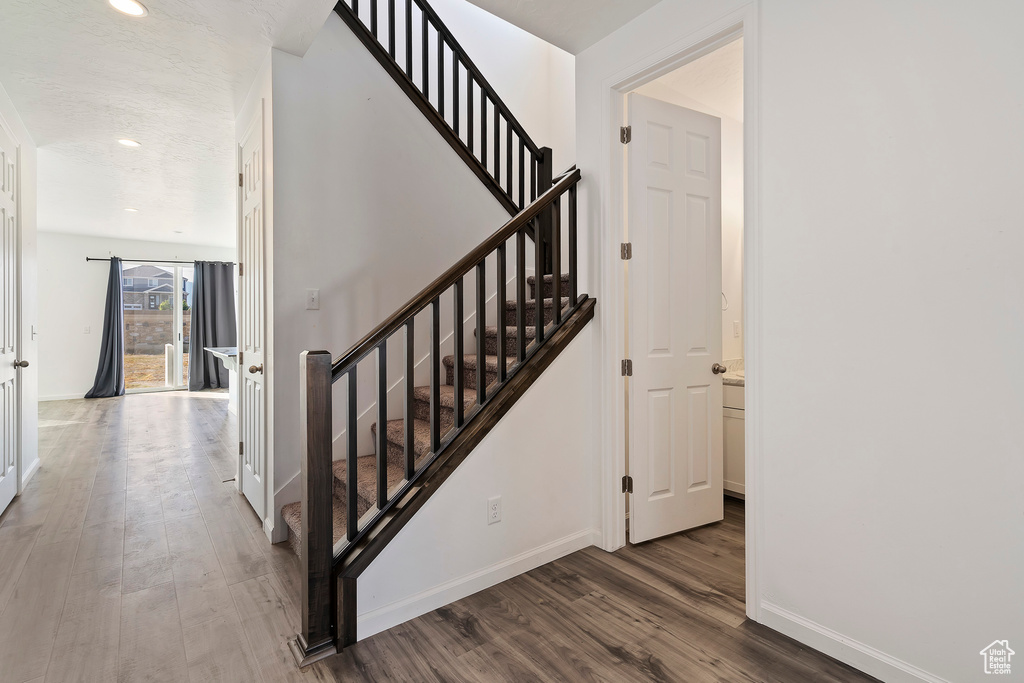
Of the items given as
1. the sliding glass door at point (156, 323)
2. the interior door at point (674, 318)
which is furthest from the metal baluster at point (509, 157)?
the sliding glass door at point (156, 323)

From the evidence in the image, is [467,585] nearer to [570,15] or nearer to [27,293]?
[570,15]

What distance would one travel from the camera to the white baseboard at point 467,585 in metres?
1.78

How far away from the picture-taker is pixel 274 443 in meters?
2.53

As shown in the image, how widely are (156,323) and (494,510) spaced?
8.29 m

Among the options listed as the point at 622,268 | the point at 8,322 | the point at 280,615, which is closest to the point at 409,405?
the point at 280,615

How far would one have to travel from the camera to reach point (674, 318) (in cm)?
252

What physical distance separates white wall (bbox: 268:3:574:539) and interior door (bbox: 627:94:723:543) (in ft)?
4.10

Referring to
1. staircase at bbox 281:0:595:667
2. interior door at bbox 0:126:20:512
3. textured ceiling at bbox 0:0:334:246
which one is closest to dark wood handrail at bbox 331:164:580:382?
staircase at bbox 281:0:595:667

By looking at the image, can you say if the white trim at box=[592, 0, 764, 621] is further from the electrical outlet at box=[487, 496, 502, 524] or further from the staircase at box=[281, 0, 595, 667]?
the electrical outlet at box=[487, 496, 502, 524]

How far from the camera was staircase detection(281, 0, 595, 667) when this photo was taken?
1669mm

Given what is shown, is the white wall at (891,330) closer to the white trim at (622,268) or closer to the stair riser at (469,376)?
the white trim at (622,268)

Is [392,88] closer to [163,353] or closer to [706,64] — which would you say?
[706,64]

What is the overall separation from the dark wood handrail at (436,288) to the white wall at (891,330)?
897 millimetres

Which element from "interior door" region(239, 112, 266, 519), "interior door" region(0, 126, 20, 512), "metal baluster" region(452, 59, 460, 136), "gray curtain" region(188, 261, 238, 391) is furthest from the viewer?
"gray curtain" region(188, 261, 238, 391)
